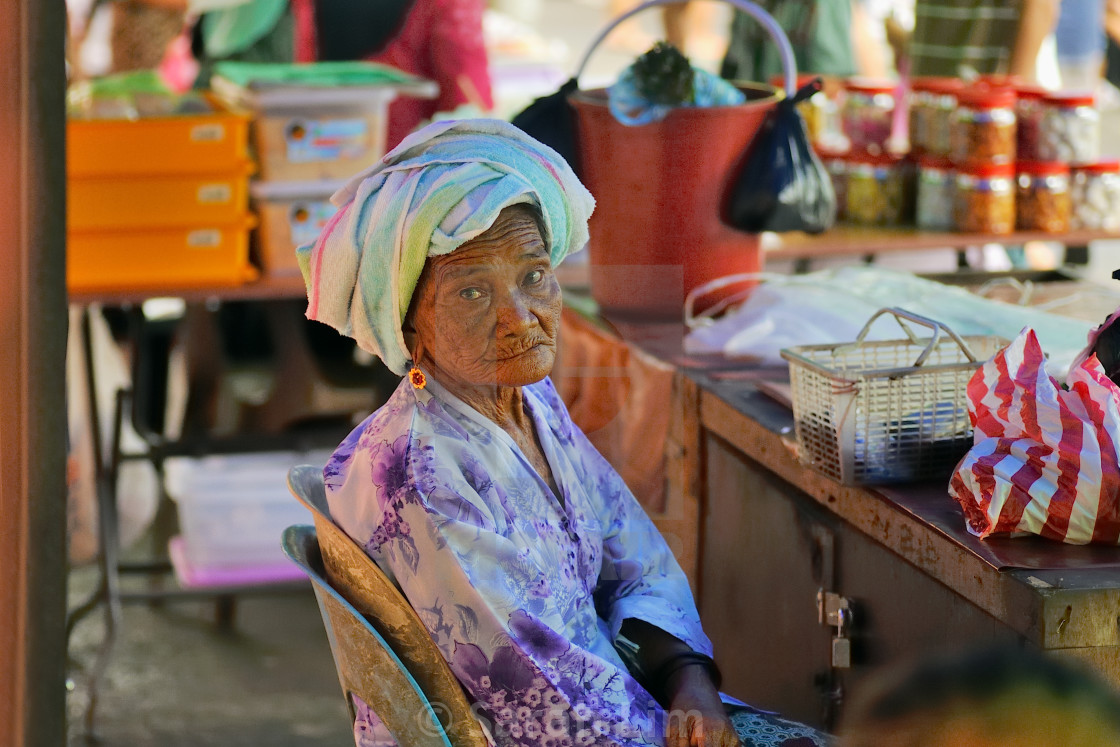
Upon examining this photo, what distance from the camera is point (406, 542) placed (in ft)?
5.01

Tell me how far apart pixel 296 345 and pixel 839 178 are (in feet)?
5.91

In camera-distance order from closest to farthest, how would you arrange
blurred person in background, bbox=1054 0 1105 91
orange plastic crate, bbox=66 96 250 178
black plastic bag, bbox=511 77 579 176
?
black plastic bag, bbox=511 77 579 176
orange plastic crate, bbox=66 96 250 178
blurred person in background, bbox=1054 0 1105 91

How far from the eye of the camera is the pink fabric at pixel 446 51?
15.1 ft

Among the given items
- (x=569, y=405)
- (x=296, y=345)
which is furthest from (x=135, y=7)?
(x=569, y=405)

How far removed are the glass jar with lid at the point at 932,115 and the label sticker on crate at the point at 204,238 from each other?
2.05 meters

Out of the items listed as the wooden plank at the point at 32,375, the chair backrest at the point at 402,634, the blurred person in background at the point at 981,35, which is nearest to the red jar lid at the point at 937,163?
the blurred person in background at the point at 981,35

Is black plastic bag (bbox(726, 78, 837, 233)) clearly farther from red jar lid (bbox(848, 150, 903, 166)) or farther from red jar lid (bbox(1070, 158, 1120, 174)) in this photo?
red jar lid (bbox(1070, 158, 1120, 174))

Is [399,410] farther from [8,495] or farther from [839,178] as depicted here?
[839,178]

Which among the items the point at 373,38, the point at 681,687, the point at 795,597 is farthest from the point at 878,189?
the point at 681,687

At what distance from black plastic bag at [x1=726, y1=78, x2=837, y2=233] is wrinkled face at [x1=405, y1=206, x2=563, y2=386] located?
1.25 m

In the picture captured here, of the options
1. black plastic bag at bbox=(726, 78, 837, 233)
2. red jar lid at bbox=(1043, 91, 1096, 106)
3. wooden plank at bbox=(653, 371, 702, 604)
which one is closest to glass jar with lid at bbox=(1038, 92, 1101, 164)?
red jar lid at bbox=(1043, 91, 1096, 106)

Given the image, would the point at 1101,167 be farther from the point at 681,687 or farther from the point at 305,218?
the point at 681,687

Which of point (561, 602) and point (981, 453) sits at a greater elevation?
point (981, 453)

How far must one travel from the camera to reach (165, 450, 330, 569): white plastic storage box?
3760 millimetres
